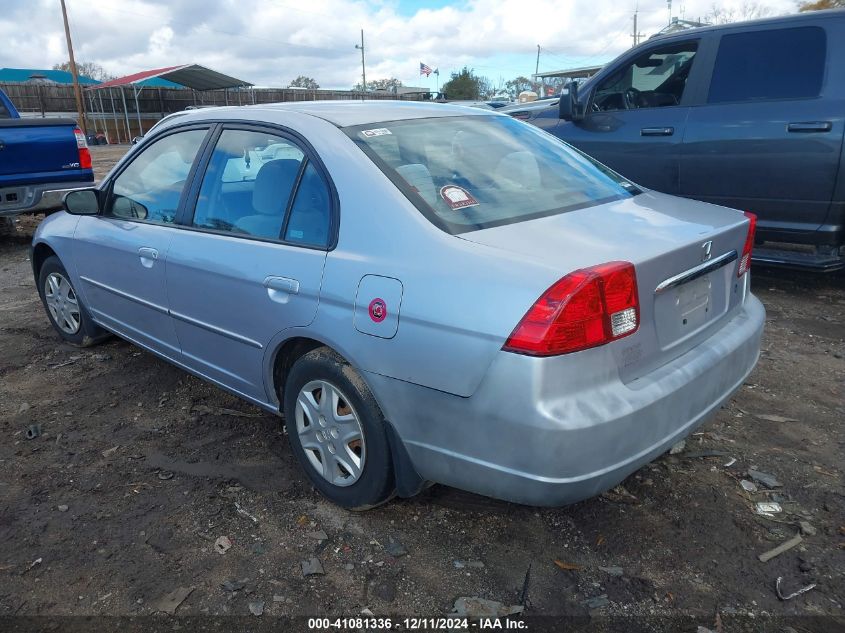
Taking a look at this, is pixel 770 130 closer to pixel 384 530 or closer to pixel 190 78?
pixel 384 530

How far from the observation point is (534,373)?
6.96ft

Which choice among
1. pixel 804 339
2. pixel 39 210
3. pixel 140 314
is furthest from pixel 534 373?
pixel 39 210

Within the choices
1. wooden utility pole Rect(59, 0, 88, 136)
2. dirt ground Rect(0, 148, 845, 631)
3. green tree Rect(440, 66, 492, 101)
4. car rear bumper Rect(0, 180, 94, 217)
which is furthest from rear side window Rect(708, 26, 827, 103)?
green tree Rect(440, 66, 492, 101)

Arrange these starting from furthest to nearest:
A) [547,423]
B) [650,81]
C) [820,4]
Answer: [820,4] < [650,81] < [547,423]

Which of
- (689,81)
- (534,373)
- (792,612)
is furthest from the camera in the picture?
(689,81)

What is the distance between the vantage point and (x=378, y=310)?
2480 mm

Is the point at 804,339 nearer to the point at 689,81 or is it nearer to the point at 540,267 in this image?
the point at 689,81

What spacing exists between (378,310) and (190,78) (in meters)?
30.4

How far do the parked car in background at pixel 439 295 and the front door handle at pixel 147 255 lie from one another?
0.02 meters

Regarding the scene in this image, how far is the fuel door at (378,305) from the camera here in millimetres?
2426

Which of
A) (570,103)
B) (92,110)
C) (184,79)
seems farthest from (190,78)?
(570,103)

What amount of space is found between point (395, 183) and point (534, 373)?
98 centimetres

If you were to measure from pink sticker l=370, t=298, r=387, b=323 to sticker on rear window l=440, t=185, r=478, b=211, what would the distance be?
47cm

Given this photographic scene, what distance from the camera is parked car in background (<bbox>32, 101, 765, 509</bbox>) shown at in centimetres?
220
